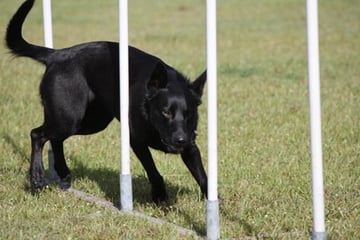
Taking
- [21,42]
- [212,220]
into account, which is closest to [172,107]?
[212,220]

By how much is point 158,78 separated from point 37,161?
4.44 feet

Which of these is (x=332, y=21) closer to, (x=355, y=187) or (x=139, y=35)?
(x=139, y=35)

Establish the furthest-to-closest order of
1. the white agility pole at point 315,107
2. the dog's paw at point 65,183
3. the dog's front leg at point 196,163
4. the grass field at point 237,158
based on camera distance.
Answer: the dog's paw at point 65,183
the dog's front leg at point 196,163
the grass field at point 237,158
the white agility pole at point 315,107

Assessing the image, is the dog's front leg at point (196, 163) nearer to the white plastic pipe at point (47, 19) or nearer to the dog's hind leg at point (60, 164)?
the dog's hind leg at point (60, 164)

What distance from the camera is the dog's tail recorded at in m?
6.27

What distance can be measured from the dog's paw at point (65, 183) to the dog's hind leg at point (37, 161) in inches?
8.7

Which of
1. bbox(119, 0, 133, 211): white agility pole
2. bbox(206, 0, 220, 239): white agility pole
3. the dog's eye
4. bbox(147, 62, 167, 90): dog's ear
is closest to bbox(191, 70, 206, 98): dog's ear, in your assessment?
bbox(147, 62, 167, 90): dog's ear

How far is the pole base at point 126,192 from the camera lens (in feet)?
17.5

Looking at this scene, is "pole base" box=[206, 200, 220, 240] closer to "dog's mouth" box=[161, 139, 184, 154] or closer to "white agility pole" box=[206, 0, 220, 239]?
"white agility pole" box=[206, 0, 220, 239]

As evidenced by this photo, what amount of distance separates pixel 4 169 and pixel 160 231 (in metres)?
2.52

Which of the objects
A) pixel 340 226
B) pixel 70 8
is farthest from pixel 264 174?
pixel 70 8

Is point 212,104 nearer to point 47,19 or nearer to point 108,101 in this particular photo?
point 108,101

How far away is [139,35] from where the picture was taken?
17766mm

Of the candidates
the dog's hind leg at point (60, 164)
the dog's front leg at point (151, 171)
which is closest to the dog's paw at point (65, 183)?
the dog's hind leg at point (60, 164)
